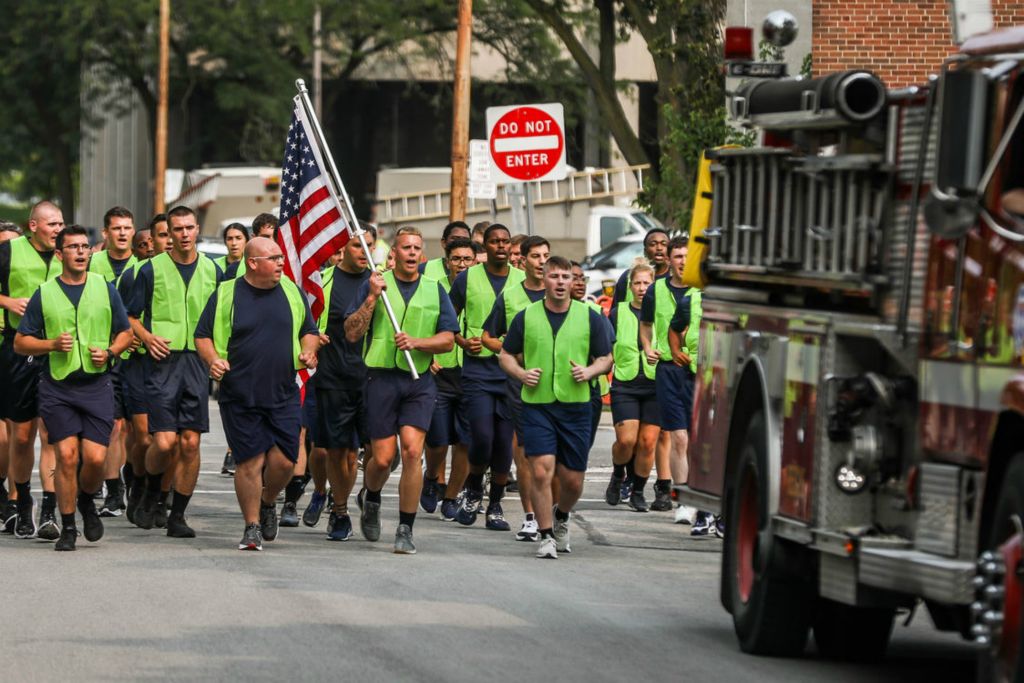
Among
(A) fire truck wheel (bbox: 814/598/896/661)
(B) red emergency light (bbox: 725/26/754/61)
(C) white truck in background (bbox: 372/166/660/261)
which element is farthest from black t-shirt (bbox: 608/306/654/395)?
(C) white truck in background (bbox: 372/166/660/261)

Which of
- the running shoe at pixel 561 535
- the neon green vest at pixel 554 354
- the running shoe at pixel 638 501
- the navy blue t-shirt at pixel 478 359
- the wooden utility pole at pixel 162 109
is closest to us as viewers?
the neon green vest at pixel 554 354

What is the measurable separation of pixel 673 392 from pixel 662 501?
1.00 meters

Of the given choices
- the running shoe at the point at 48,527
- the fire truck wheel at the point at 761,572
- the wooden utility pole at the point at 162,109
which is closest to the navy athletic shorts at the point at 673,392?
the running shoe at the point at 48,527

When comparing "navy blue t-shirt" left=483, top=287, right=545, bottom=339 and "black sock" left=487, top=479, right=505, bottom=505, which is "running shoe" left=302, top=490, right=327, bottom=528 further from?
"navy blue t-shirt" left=483, top=287, right=545, bottom=339

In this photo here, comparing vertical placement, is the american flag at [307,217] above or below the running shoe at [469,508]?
above

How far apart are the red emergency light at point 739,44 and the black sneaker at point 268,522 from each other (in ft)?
16.7

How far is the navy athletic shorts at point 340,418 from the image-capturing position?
15031 mm

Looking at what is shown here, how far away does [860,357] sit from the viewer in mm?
9078

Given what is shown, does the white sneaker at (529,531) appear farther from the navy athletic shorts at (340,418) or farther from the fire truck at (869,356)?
the fire truck at (869,356)

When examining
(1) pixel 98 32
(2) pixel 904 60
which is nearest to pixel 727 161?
(2) pixel 904 60

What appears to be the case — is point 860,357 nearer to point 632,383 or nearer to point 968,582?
point 968,582

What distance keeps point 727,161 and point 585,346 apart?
3.54m

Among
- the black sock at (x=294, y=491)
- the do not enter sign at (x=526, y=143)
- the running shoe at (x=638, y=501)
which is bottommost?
the running shoe at (x=638, y=501)

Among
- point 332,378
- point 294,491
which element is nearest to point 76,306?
point 332,378
